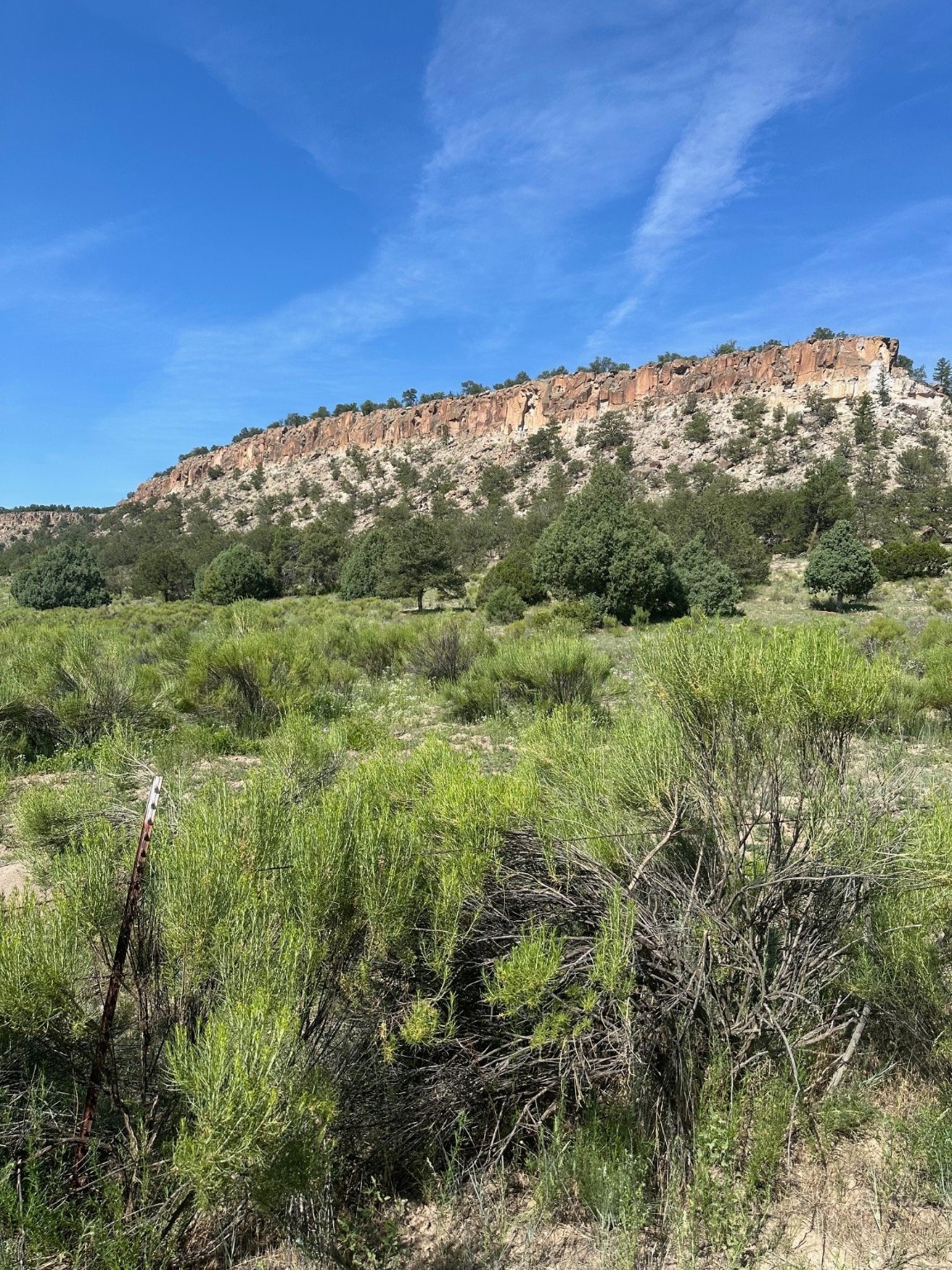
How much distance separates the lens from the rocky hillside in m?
58.3

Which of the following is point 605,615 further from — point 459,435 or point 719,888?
point 459,435

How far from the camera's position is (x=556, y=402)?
80.9 meters

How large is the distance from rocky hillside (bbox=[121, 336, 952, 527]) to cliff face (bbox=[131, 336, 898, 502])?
17cm

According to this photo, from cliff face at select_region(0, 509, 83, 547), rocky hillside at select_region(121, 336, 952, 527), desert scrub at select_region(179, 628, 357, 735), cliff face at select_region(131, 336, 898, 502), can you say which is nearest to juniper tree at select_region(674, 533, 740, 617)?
desert scrub at select_region(179, 628, 357, 735)

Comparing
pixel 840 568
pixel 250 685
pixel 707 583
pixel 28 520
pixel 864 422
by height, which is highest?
pixel 28 520

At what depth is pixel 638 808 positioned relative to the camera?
10.6 ft

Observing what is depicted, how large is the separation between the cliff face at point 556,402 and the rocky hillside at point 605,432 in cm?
17

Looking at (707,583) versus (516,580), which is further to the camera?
(516,580)

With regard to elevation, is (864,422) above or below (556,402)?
below

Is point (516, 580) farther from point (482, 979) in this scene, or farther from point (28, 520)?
point (28, 520)

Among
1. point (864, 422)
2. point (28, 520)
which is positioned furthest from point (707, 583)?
point (28, 520)

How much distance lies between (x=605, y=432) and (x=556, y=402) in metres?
14.3

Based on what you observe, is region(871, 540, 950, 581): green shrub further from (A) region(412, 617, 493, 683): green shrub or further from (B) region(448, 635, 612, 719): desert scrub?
(B) region(448, 635, 612, 719): desert scrub

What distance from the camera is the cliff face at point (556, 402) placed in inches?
2613
